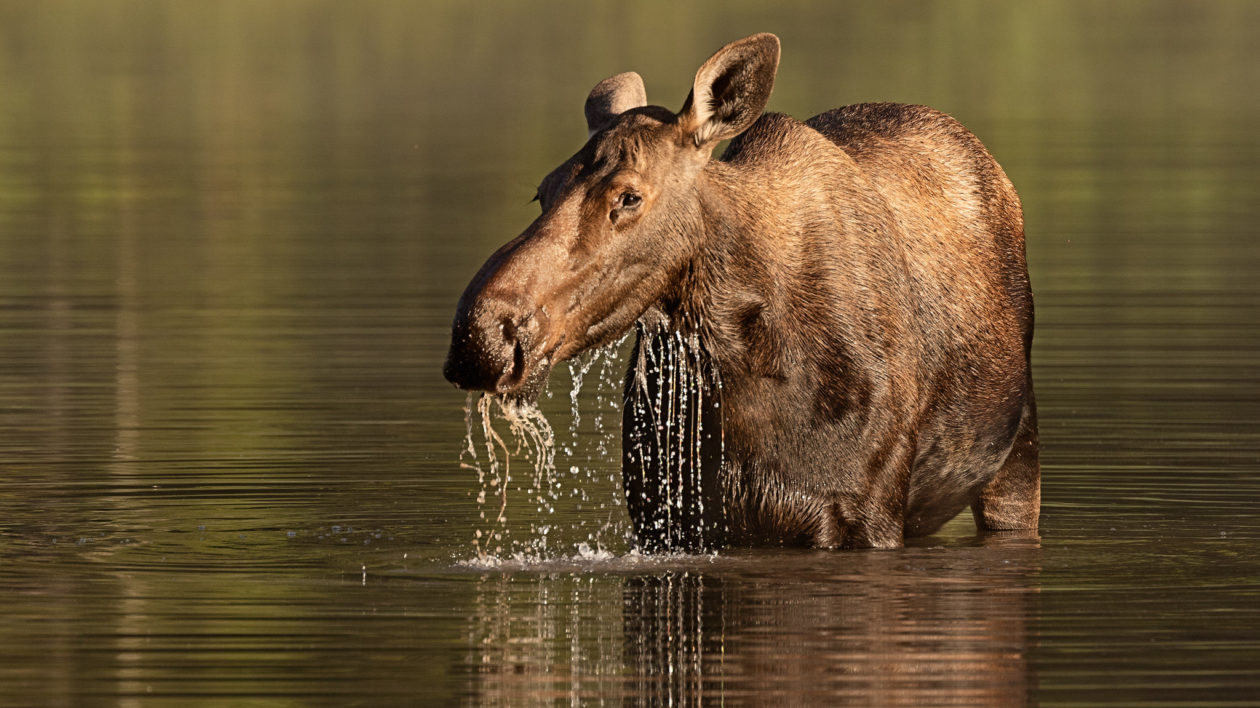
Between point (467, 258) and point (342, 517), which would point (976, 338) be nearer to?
point (342, 517)

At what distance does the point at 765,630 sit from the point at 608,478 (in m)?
5.54

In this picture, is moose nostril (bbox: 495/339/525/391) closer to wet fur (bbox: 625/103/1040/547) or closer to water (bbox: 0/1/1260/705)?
water (bbox: 0/1/1260/705)

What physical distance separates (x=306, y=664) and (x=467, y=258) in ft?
65.1

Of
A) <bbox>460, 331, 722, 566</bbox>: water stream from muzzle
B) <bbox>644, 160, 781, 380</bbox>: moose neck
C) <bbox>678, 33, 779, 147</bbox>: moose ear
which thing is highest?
<bbox>678, 33, 779, 147</bbox>: moose ear

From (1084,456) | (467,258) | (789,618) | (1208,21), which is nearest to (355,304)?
(467,258)

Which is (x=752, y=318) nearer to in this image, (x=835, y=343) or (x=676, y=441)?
(x=835, y=343)

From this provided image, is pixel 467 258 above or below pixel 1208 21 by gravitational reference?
below

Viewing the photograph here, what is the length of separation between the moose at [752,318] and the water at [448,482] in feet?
1.25

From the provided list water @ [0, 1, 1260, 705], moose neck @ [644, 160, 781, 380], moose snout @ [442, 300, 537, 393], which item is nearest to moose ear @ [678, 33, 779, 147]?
moose neck @ [644, 160, 781, 380]

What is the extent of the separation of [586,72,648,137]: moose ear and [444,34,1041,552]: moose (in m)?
0.01

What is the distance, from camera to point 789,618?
11.9m

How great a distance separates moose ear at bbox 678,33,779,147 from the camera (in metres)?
12.4

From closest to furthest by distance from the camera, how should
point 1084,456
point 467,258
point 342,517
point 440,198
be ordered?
point 342,517
point 1084,456
point 467,258
point 440,198

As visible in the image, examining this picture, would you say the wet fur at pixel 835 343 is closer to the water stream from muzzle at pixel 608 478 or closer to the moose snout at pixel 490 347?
the water stream from muzzle at pixel 608 478
